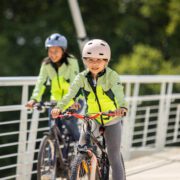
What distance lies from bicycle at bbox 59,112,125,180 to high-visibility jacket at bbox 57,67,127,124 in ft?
0.47

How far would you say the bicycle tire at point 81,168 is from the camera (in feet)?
14.8

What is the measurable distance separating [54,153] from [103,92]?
1.28 metres

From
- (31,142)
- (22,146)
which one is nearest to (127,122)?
(31,142)

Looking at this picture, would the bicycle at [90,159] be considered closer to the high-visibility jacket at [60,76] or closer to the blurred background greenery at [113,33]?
the high-visibility jacket at [60,76]

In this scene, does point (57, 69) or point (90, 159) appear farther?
point (57, 69)

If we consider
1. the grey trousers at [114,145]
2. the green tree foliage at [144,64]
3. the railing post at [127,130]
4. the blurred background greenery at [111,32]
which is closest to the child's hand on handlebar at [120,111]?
the grey trousers at [114,145]

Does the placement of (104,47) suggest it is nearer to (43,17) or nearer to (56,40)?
(56,40)

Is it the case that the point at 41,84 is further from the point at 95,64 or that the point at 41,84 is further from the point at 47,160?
the point at 95,64

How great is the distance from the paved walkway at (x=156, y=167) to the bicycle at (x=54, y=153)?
100 centimetres

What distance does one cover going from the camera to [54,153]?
5.89m

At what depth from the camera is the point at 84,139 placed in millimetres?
4809

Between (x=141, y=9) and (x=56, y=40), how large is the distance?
19.6m

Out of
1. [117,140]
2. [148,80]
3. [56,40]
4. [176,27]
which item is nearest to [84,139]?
[117,140]

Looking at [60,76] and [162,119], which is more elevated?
[60,76]
